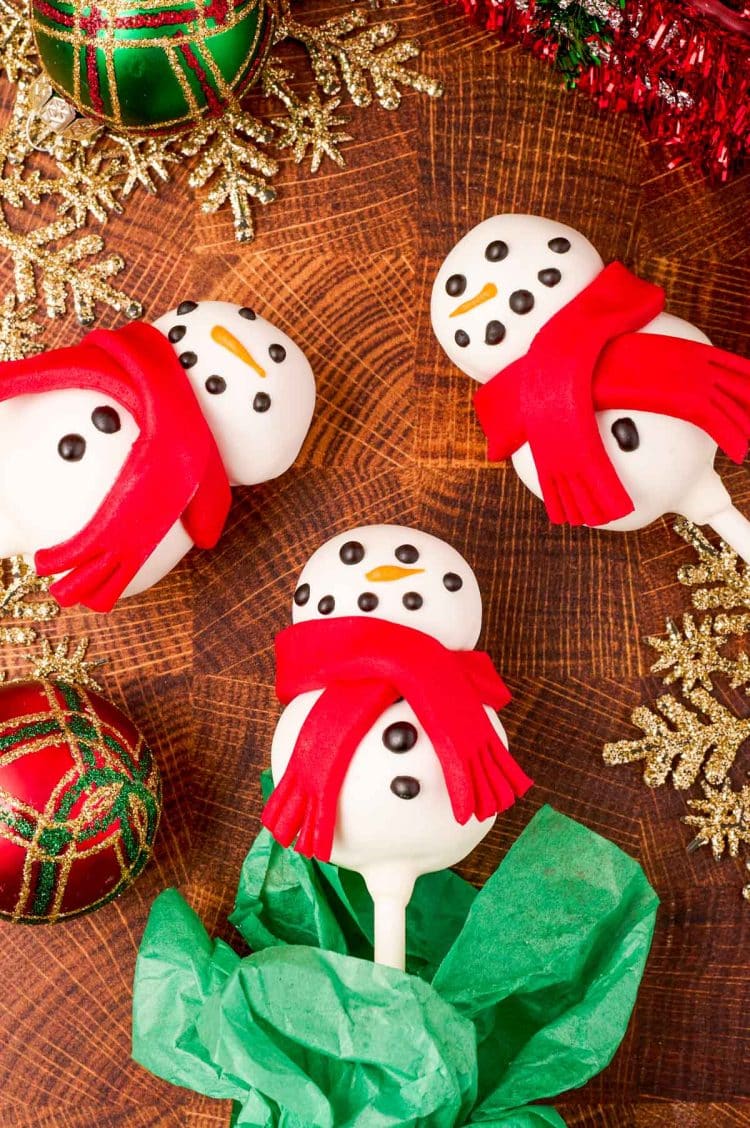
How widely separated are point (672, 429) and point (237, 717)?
0.45 meters

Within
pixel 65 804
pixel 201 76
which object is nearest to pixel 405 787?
pixel 65 804

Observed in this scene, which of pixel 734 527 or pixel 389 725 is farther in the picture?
pixel 734 527

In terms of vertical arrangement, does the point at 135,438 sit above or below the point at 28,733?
above

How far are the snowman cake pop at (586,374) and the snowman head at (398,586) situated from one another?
11 cm

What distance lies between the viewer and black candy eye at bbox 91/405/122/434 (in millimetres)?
982

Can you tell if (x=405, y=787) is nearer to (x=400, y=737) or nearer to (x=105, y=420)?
(x=400, y=737)

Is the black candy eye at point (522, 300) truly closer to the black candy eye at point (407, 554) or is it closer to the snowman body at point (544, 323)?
the snowman body at point (544, 323)

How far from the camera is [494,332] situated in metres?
1.02

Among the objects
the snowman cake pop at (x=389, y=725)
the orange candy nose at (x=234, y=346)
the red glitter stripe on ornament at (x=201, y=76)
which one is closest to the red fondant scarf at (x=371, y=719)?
Result: the snowman cake pop at (x=389, y=725)

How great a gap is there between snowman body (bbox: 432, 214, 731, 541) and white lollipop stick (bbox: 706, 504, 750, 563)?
2cm

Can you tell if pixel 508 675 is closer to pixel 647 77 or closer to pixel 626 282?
pixel 626 282

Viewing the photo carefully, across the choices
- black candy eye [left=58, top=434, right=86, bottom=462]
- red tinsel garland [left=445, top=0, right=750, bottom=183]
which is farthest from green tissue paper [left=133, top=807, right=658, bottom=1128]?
red tinsel garland [left=445, top=0, right=750, bottom=183]

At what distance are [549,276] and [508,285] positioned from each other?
1.3 inches

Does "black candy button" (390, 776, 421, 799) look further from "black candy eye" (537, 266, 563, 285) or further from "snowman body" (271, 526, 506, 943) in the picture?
"black candy eye" (537, 266, 563, 285)
